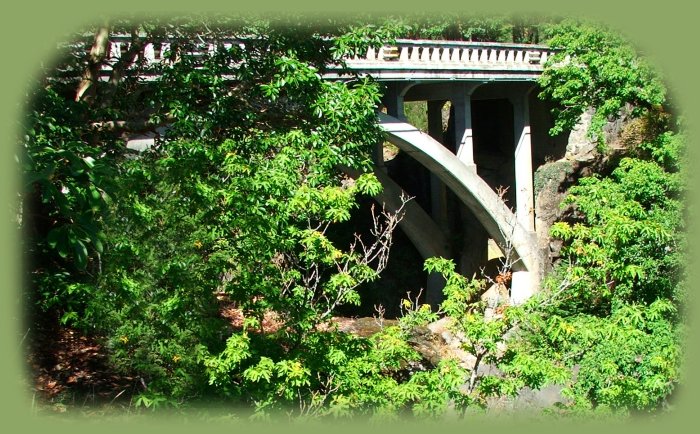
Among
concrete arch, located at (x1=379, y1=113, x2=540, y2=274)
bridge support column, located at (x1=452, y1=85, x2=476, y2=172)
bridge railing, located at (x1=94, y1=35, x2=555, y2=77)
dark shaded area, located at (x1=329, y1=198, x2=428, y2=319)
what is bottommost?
dark shaded area, located at (x1=329, y1=198, x2=428, y2=319)

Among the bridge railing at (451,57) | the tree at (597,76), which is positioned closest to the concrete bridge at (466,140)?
A: the bridge railing at (451,57)

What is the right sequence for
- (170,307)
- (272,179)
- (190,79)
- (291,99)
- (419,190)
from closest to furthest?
(170,307), (272,179), (190,79), (291,99), (419,190)

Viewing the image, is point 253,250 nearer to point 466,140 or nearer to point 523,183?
point 466,140

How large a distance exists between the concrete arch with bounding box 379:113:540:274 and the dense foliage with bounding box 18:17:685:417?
5424 mm

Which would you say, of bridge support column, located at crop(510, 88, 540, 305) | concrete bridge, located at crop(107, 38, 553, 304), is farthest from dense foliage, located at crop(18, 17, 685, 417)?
bridge support column, located at crop(510, 88, 540, 305)

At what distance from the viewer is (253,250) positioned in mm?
7109

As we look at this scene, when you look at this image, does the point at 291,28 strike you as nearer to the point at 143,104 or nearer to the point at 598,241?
the point at 143,104

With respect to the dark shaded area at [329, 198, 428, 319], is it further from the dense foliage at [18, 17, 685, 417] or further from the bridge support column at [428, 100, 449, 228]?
the dense foliage at [18, 17, 685, 417]

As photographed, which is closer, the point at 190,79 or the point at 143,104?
the point at 190,79

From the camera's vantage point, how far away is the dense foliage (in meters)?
6.68

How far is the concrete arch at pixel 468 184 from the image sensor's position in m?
14.9

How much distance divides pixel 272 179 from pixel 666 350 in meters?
6.51

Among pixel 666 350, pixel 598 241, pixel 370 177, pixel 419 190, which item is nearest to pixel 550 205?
pixel 419 190

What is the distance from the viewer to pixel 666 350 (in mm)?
9797
